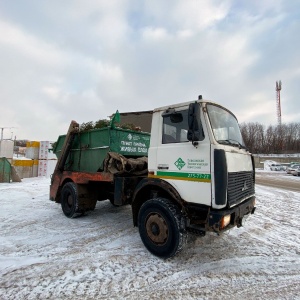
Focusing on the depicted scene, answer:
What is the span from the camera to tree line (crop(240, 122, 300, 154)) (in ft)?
281

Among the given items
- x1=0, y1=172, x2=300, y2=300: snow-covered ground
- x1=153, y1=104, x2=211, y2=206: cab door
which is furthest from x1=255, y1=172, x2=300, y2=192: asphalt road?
x1=153, y1=104, x2=211, y2=206: cab door

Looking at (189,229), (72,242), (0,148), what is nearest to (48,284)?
(72,242)

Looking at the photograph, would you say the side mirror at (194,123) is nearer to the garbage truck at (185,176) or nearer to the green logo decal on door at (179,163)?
the garbage truck at (185,176)

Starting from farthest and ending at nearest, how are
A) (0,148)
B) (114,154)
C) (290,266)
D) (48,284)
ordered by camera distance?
1. (0,148)
2. (114,154)
3. (290,266)
4. (48,284)

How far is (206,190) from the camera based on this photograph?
12.4ft

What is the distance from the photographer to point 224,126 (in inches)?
171

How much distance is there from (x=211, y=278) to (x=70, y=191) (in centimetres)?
444

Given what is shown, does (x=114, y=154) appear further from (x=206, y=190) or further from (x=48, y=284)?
(x=48, y=284)

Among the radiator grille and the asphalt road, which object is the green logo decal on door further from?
the asphalt road

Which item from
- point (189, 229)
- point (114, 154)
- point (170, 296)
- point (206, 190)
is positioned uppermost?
point (114, 154)

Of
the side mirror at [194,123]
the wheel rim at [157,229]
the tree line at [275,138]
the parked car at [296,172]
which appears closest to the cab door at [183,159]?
the side mirror at [194,123]

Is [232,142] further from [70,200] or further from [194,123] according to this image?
[70,200]

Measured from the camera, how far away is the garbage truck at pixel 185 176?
12.3 ft

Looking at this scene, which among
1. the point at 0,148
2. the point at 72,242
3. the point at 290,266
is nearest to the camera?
the point at 290,266
